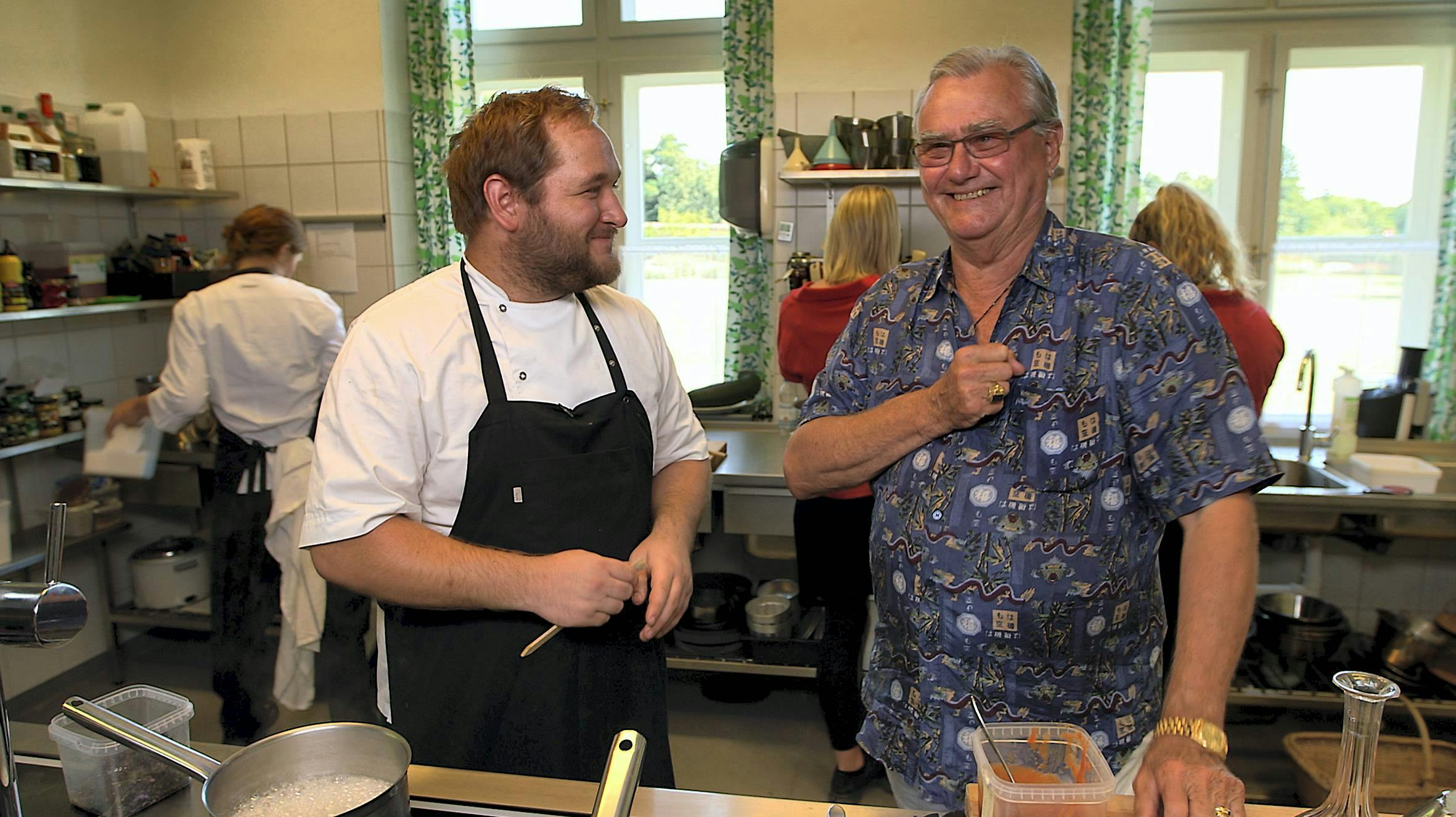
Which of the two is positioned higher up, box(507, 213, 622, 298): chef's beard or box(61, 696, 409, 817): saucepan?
box(507, 213, 622, 298): chef's beard

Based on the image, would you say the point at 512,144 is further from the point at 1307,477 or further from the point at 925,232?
the point at 1307,477

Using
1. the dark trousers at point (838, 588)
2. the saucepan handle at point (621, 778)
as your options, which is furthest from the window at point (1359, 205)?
the saucepan handle at point (621, 778)

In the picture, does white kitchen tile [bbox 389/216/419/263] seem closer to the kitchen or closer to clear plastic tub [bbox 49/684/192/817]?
the kitchen

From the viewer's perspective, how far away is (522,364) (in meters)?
1.42

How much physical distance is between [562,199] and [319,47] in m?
3.20

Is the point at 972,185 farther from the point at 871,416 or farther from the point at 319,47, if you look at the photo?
the point at 319,47

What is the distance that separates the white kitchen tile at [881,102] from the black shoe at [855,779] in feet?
7.33

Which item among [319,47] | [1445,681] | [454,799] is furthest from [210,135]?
[1445,681]

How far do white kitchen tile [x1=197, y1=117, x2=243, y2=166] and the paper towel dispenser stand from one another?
2.16m

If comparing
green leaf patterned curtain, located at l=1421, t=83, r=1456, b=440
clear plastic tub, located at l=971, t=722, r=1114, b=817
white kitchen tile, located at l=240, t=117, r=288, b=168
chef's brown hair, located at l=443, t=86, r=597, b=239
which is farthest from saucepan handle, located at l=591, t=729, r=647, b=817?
white kitchen tile, located at l=240, t=117, r=288, b=168

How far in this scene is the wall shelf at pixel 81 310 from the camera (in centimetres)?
307

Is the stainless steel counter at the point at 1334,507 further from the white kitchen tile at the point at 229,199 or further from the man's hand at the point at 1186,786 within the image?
the white kitchen tile at the point at 229,199

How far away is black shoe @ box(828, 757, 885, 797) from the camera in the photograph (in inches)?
112

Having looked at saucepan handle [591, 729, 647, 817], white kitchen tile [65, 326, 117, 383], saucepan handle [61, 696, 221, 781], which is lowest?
saucepan handle [61, 696, 221, 781]
